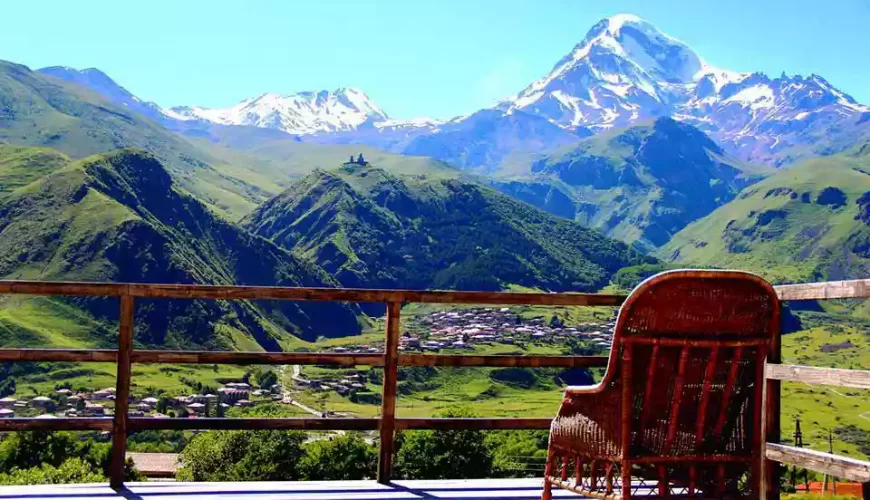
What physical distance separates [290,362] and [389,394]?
0.80 meters

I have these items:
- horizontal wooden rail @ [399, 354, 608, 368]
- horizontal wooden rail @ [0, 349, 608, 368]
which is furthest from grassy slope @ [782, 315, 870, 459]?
horizontal wooden rail @ [0, 349, 608, 368]

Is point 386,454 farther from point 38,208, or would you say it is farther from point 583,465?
point 38,208

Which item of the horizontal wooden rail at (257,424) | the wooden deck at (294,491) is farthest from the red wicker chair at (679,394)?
the horizontal wooden rail at (257,424)

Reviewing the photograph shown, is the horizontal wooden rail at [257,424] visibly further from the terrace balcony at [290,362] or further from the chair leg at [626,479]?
the chair leg at [626,479]

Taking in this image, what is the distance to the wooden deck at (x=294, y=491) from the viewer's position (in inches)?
215

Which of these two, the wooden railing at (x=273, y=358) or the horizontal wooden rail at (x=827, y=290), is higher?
the horizontal wooden rail at (x=827, y=290)

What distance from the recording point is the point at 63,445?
34.2 metres

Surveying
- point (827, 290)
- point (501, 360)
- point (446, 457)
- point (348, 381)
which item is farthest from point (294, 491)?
point (348, 381)

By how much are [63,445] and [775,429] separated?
1352 inches

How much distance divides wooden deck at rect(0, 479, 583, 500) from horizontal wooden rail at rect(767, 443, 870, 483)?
165 centimetres

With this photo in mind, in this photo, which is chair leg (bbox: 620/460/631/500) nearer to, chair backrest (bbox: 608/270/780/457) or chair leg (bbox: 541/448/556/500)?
chair backrest (bbox: 608/270/780/457)

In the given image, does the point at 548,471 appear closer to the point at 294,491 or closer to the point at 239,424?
the point at 294,491

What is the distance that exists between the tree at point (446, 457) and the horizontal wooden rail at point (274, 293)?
11.1ft

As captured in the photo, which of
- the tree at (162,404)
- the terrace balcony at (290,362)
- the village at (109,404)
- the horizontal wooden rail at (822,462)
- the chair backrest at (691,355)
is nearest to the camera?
the horizontal wooden rail at (822,462)
